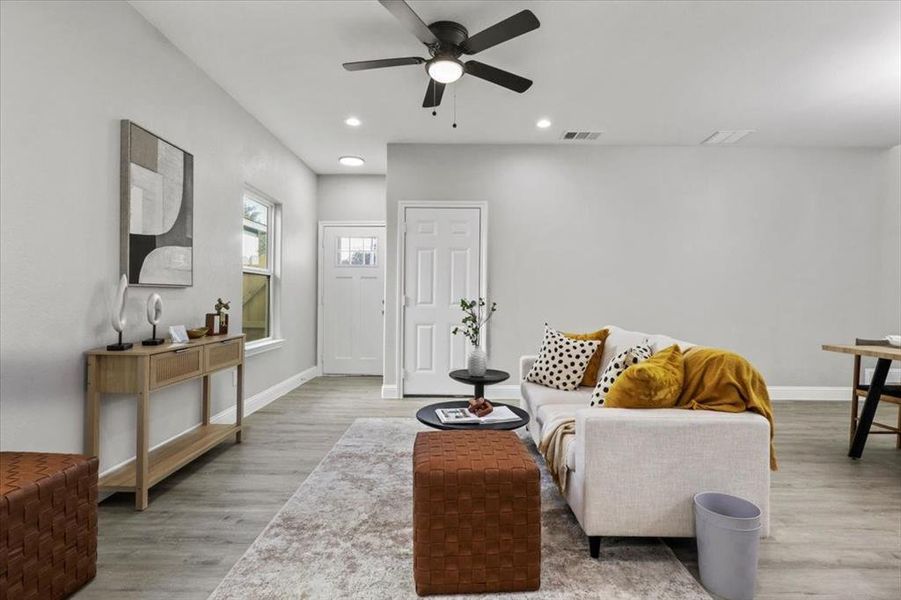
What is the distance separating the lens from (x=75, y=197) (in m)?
2.35

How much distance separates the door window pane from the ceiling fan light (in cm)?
280

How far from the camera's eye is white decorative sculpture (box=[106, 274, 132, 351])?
8.06 feet

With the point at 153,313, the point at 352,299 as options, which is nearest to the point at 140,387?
the point at 153,313

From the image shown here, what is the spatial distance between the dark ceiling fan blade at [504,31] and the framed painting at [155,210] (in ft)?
6.24

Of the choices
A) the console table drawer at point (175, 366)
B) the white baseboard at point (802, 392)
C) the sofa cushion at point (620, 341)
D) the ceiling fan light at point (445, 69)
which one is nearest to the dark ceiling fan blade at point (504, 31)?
the ceiling fan light at point (445, 69)

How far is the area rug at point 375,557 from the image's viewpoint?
5.81 ft

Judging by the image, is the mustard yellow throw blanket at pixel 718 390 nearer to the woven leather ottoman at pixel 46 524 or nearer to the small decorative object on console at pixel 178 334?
the woven leather ottoman at pixel 46 524

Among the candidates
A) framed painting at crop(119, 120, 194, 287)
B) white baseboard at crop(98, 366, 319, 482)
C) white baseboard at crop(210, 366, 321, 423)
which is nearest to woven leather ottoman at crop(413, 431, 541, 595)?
white baseboard at crop(98, 366, 319, 482)

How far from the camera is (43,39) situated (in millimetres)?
2158

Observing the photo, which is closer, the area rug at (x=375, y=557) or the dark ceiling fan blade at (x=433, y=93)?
the area rug at (x=375, y=557)

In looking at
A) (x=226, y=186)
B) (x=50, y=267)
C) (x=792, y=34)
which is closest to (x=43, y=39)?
(x=50, y=267)

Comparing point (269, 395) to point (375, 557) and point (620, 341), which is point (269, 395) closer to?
point (375, 557)

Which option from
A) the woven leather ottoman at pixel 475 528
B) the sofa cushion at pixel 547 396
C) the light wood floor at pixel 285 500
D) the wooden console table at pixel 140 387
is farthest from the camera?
the sofa cushion at pixel 547 396

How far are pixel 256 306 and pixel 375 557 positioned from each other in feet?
11.6
